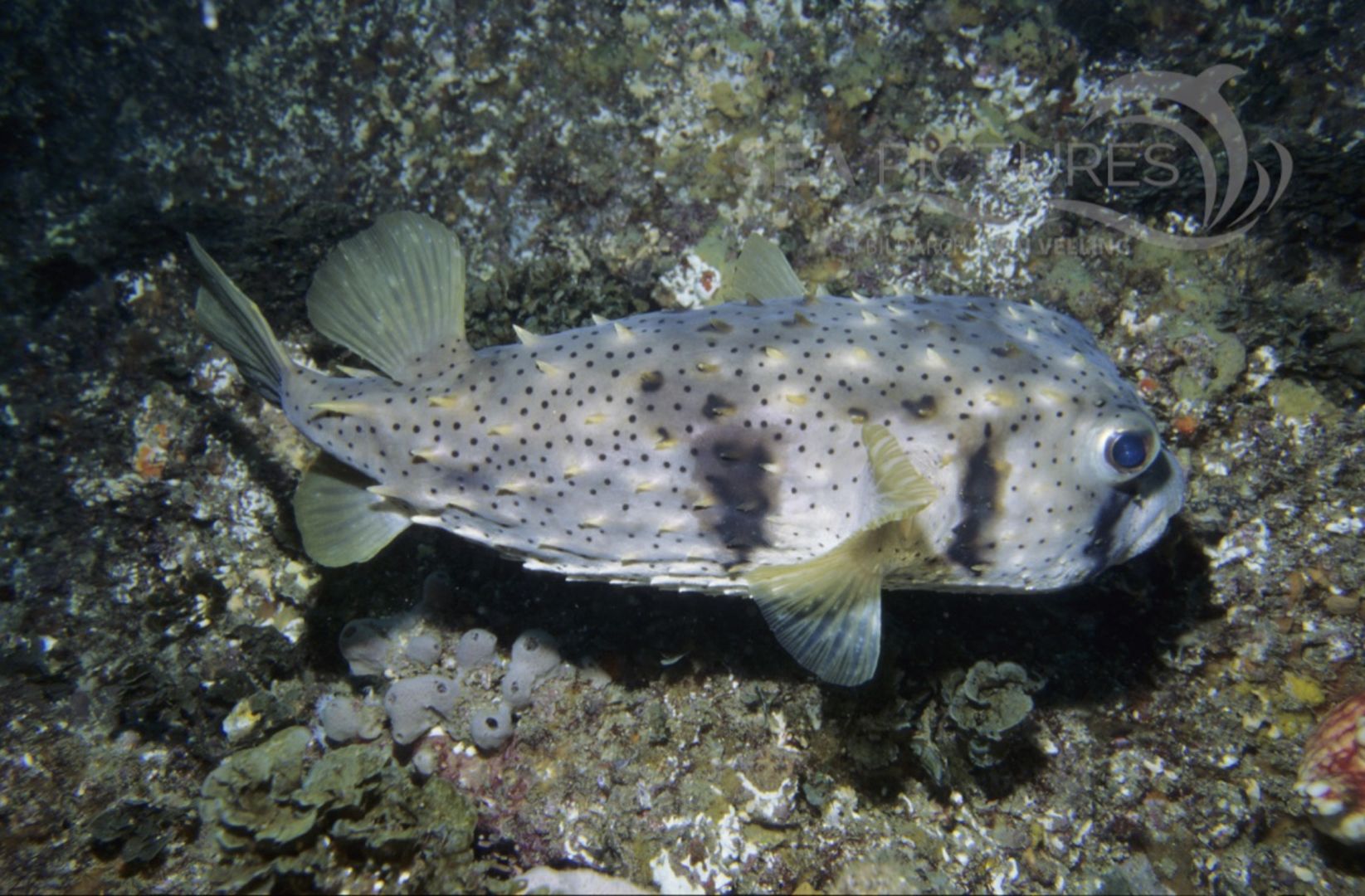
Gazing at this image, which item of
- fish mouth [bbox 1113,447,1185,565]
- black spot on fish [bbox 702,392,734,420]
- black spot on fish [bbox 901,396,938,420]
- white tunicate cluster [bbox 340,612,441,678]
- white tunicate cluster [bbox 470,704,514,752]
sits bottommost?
white tunicate cluster [bbox 470,704,514,752]

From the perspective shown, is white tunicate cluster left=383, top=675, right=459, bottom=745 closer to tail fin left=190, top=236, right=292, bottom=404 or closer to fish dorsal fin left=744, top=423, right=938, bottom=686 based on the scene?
tail fin left=190, top=236, right=292, bottom=404

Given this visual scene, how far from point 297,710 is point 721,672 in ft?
8.00

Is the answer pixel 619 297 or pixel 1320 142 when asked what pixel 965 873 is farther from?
pixel 1320 142

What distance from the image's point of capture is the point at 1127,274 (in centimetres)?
376

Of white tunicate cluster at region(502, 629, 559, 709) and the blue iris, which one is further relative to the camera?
white tunicate cluster at region(502, 629, 559, 709)

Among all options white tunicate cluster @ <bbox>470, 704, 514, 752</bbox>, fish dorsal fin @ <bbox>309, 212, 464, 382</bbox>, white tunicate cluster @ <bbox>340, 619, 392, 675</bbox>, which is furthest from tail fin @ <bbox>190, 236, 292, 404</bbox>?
white tunicate cluster @ <bbox>470, 704, 514, 752</bbox>

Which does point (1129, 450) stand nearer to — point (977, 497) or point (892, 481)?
point (977, 497)

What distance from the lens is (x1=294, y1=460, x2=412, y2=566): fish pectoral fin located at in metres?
3.14

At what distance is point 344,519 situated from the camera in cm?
316

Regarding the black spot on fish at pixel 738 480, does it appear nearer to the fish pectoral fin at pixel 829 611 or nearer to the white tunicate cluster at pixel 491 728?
the fish pectoral fin at pixel 829 611

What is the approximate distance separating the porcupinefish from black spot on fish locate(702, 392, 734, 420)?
0.04 feet

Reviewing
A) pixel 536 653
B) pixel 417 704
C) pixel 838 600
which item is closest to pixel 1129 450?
pixel 838 600

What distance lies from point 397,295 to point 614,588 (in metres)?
1.90

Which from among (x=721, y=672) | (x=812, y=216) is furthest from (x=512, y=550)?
(x=812, y=216)
